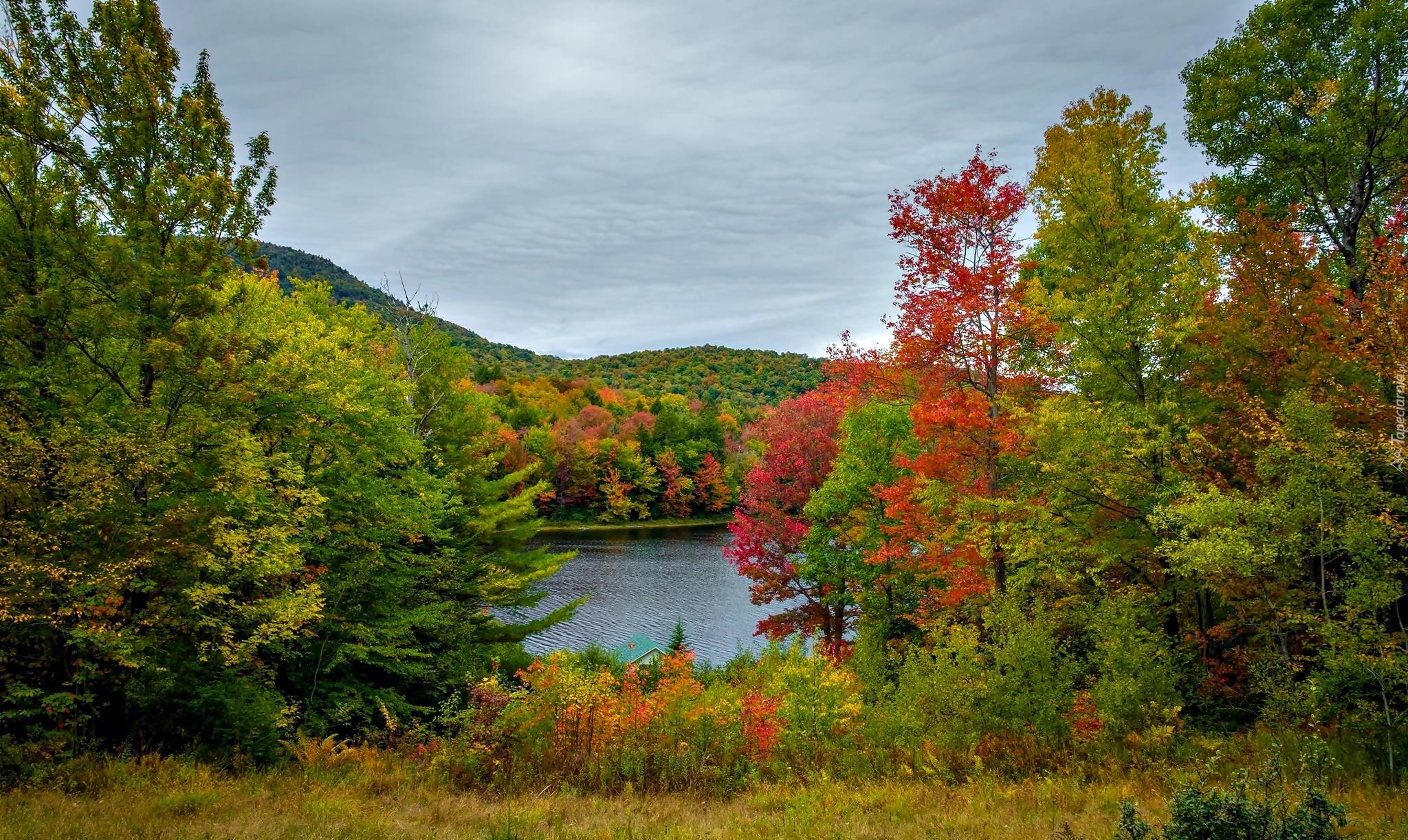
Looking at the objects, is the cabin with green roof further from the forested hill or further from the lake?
the forested hill

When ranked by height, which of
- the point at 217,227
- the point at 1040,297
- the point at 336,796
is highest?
the point at 217,227

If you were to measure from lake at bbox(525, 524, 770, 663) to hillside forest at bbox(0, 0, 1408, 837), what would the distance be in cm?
1571

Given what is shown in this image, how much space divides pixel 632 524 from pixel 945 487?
223 ft

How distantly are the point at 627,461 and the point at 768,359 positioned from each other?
347 feet

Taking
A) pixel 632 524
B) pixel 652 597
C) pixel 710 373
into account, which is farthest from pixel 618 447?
pixel 710 373

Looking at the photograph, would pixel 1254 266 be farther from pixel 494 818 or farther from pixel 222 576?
pixel 222 576

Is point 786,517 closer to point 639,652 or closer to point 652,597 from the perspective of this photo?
point 639,652

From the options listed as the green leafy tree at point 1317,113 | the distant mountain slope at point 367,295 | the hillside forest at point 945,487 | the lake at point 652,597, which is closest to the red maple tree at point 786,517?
the hillside forest at point 945,487

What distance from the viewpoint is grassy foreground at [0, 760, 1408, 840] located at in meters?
7.52

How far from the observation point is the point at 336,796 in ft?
31.2

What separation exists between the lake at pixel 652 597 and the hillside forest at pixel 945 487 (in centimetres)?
1571

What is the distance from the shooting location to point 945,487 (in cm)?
1430

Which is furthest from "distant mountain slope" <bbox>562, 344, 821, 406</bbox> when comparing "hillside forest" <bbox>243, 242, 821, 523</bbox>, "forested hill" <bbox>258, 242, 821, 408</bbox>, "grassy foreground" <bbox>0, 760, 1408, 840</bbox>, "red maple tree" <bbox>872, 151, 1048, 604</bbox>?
"grassy foreground" <bbox>0, 760, 1408, 840</bbox>

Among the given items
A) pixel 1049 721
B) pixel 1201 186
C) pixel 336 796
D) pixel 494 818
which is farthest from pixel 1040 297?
pixel 336 796
